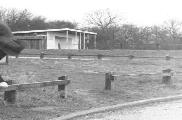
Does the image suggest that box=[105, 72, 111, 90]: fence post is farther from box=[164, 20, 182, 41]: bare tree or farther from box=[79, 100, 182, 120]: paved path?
box=[164, 20, 182, 41]: bare tree

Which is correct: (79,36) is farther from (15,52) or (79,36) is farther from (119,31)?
(15,52)

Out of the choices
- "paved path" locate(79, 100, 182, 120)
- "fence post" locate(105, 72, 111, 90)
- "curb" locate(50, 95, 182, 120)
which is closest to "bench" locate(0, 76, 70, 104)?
"curb" locate(50, 95, 182, 120)

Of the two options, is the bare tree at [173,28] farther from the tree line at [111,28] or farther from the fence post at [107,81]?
the fence post at [107,81]

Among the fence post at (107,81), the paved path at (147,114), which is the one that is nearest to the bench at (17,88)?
the paved path at (147,114)

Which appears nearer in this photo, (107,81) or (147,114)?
(147,114)

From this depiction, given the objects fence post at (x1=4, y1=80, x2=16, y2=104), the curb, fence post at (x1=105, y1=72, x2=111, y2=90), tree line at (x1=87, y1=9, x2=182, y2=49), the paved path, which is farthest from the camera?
tree line at (x1=87, y1=9, x2=182, y2=49)

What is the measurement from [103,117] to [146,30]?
195 ft

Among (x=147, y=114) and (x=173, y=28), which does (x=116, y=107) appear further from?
(x=173, y=28)

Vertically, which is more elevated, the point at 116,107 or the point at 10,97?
the point at 10,97

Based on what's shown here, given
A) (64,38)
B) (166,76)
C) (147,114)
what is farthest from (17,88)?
(64,38)

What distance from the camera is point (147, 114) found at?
917 centimetres

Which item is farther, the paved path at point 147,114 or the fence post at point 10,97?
the fence post at point 10,97

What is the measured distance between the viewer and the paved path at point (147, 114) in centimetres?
866

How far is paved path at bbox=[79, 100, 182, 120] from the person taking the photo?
28.4 ft
